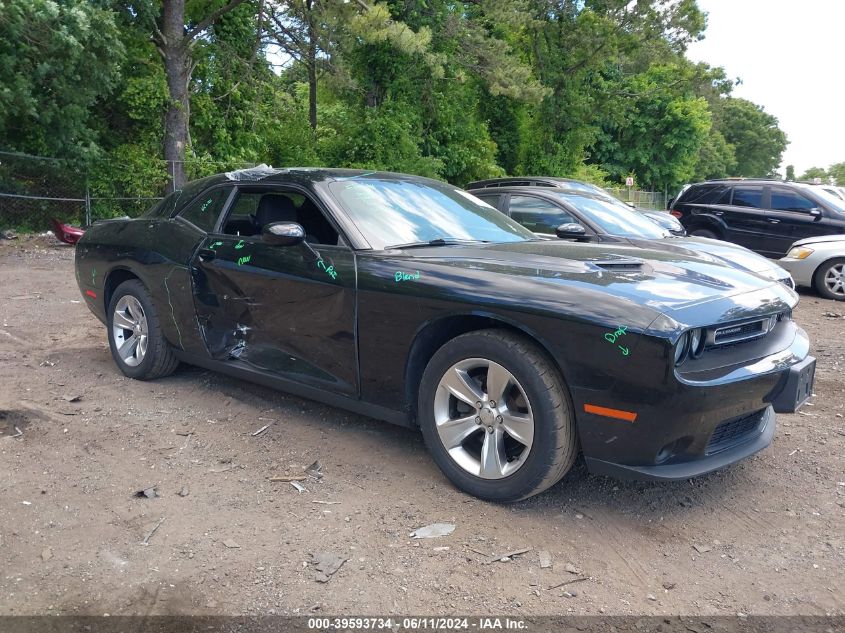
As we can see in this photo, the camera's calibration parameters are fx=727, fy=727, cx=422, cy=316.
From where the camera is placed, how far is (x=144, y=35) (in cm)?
1583

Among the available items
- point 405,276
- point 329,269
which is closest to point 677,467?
point 405,276

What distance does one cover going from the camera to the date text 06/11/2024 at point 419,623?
258 centimetres

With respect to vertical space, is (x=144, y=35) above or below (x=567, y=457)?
above

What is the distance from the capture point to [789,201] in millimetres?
12516

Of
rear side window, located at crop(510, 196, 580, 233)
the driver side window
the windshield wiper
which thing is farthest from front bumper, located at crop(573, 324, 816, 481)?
rear side window, located at crop(510, 196, 580, 233)

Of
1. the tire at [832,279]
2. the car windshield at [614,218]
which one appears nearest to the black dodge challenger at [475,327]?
the car windshield at [614,218]

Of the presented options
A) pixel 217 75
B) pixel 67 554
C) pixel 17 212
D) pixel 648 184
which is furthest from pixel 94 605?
pixel 648 184

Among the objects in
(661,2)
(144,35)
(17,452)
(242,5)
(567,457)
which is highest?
(661,2)

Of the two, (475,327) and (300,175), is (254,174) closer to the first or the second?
(300,175)

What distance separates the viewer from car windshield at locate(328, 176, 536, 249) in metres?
4.22

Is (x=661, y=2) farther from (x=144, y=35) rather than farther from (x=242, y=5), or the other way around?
(x=144, y=35)

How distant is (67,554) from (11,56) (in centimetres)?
1113

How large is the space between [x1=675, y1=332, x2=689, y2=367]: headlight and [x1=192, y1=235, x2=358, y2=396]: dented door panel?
5.59 feet

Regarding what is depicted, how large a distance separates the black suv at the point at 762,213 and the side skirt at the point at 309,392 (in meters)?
10.6
